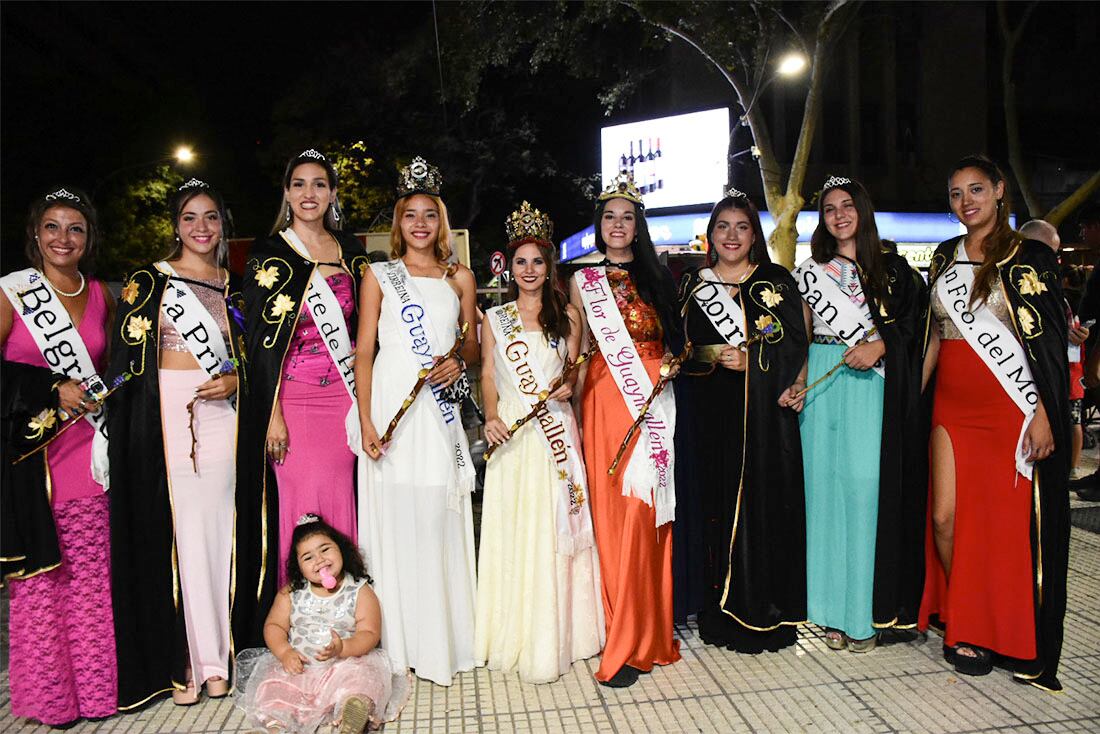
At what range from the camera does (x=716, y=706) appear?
125 inches

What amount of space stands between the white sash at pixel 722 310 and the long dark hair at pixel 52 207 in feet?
8.41

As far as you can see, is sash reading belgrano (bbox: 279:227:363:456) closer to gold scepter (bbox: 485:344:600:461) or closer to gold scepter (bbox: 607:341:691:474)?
gold scepter (bbox: 485:344:600:461)

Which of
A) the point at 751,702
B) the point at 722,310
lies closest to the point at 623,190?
the point at 722,310

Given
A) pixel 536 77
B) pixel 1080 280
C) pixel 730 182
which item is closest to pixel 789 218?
pixel 1080 280

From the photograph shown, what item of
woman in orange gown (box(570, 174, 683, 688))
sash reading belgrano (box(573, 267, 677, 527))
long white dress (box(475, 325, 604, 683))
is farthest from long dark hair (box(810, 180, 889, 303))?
long white dress (box(475, 325, 604, 683))

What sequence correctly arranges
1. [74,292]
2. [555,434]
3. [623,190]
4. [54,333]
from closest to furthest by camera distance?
1. [54,333]
2. [74,292]
3. [555,434]
4. [623,190]

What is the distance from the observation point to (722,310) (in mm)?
3652

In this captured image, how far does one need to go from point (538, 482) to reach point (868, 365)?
1.50 metres

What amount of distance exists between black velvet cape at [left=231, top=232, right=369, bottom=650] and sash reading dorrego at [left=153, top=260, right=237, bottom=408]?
0.41 ft

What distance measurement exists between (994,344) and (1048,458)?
50 cm

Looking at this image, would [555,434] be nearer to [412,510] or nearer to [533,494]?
[533,494]

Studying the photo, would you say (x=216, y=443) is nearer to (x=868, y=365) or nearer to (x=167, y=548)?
(x=167, y=548)

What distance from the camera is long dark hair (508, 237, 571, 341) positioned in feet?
11.2

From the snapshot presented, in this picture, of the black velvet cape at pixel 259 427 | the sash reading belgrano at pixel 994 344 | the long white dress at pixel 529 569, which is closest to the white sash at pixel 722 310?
the long white dress at pixel 529 569
